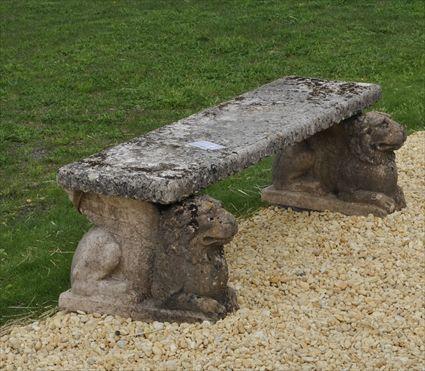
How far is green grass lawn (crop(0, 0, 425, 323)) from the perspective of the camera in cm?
820

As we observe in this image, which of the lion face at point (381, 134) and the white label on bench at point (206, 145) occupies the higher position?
the white label on bench at point (206, 145)

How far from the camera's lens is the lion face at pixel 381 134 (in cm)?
761

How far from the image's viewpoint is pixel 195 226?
19.3ft

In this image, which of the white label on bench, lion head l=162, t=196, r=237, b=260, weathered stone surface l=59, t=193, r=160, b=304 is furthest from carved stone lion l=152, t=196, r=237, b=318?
the white label on bench

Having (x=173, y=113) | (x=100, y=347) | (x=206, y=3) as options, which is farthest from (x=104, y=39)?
(x=100, y=347)

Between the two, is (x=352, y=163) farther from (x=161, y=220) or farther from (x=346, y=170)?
(x=161, y=220)

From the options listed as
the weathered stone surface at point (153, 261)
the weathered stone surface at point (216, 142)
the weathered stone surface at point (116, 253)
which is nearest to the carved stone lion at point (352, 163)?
the weathered stone surface at point (216, 142)

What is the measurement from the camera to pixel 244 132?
676cm

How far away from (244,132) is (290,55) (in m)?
7.36

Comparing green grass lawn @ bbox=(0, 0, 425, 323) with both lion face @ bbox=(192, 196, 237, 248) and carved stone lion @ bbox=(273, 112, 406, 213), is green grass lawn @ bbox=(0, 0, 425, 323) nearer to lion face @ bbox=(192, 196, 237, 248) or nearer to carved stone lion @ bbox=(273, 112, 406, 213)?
carved stone lion @ bbox=(273, 112, 406, 213)

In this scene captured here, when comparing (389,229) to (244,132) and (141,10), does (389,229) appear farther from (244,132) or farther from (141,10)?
(141,10)

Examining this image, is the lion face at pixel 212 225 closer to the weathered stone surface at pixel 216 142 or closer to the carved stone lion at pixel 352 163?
the weathered stone surface at pixel 216 142

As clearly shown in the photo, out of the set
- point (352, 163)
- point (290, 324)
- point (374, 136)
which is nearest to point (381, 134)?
point (374, 136)

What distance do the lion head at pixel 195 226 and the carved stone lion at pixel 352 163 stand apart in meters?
2.12
